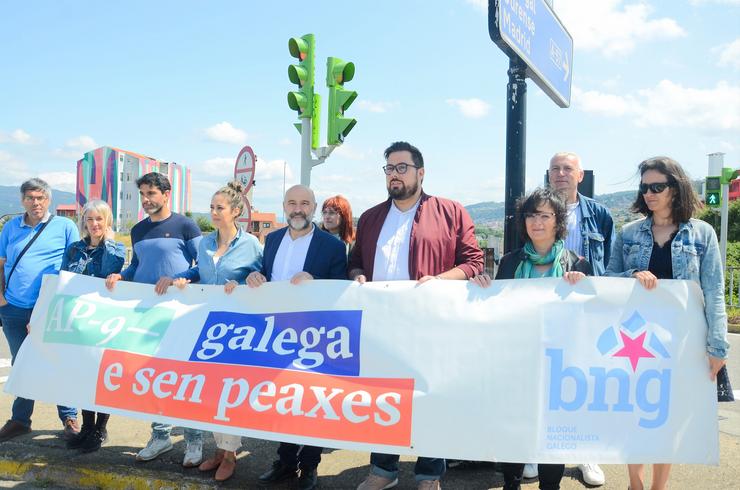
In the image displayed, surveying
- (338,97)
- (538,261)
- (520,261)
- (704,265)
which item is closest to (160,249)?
(520,261)

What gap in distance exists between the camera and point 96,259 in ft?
13.8

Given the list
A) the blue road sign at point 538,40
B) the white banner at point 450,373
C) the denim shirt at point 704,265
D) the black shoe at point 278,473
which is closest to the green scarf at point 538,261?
the white banner at point 450,373

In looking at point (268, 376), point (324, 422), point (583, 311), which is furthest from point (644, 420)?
point (268, 376)

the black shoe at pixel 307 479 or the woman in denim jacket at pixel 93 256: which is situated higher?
the woman in denim jacket at pixel 93 256

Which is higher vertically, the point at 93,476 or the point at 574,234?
the point at 574,234

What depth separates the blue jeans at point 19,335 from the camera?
4422 mm

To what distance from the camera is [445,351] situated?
3045 mm

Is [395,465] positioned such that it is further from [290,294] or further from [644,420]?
[644,420]

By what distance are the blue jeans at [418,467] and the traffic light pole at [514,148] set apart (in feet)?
4.61

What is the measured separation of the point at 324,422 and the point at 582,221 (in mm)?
2131

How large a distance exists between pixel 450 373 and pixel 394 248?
879 mm

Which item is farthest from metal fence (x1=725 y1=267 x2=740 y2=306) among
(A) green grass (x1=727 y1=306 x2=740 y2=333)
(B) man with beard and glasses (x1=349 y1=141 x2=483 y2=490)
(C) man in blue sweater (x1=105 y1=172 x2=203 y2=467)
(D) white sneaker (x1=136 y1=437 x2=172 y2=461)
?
(D) white sneaker (x1=136 y1=437 x2=172 y2=461)

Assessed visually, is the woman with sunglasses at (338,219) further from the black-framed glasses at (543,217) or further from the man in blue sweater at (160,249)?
the black-framed glasses at (543,217)

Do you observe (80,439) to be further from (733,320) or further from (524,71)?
(733,320)
